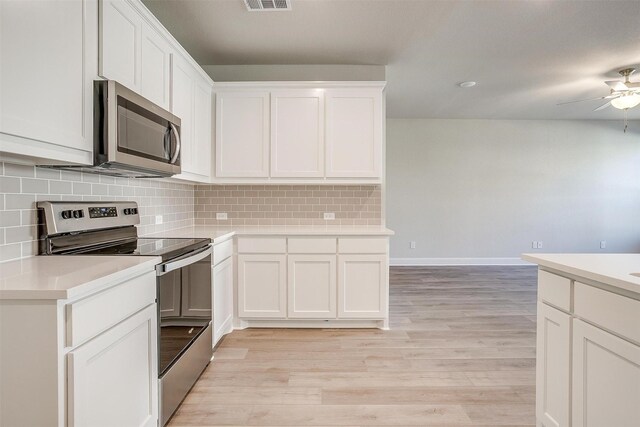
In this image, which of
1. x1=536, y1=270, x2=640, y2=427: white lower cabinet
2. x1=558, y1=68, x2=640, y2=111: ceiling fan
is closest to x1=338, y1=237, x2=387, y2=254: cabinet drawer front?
x1=536, y1=270, x2=640, y2=427: white lower cabinet

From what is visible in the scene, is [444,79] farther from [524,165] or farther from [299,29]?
[524,165]

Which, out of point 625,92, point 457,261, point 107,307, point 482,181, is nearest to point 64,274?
point 107,307

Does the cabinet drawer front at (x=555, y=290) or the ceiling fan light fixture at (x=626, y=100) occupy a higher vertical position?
the ceiling fan light fixture at (x=626, y=100)

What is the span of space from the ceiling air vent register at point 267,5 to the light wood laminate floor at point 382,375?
263 centimetres

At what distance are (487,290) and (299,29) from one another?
3.98m

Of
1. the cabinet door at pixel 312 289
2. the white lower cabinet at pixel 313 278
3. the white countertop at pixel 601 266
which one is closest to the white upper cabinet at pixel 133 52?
the white lower cabinet at pixel 313 278

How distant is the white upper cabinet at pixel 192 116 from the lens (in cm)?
243

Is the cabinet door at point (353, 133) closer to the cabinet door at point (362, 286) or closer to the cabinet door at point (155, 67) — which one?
the cabinet door at point (362, 286)

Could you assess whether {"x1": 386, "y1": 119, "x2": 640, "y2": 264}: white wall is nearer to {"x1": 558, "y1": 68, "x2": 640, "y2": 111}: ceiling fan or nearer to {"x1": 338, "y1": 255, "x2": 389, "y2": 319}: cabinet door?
{"x1": 558, "y1": 68, "x2": 640, "y2": 111}: ceiling fan

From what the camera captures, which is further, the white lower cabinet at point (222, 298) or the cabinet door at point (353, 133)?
the cabinet door at point (353, 133)

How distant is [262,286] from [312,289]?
459 mm

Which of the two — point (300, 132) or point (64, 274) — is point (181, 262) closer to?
point (64, 274)

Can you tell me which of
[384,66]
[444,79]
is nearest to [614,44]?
[444,79]

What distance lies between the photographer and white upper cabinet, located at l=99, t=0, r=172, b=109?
1.61m
